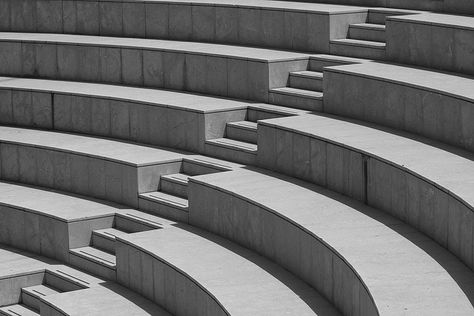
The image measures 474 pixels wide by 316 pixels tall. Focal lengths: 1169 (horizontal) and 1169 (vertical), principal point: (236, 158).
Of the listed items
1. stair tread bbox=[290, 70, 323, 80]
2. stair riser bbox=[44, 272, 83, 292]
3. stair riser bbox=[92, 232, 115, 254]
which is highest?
stair tread bbox=[290, 70, 323, 80]

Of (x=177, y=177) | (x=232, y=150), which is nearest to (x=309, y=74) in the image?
(x=232, y=150)

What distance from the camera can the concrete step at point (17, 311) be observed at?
13.0 metres

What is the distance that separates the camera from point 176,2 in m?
16.5

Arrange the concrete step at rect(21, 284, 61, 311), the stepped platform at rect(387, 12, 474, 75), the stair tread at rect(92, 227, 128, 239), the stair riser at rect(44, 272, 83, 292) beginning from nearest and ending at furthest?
the stepped platform at rect(387, 12, 474, 75) < the stair riser at rect(44, 272, 83, 292) < the concrete step at rect(21, 284, 61, 311) < the stair tread at rect(92, 227, 128, 239)

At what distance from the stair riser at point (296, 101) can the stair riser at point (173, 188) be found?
5.49 ft

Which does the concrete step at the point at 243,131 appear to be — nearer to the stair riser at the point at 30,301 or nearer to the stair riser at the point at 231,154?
the stair riser at the point at 231,154

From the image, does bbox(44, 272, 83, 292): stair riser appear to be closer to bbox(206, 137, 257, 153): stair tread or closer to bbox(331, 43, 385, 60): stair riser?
bbox(206, 137, 257, 153): stair tread

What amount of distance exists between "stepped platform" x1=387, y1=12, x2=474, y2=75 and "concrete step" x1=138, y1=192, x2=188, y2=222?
301 centimetres

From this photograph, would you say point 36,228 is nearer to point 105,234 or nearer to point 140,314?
point 105,234

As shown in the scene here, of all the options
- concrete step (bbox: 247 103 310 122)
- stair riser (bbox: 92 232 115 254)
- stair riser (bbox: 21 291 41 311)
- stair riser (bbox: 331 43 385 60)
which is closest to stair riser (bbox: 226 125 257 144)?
concrete step (bbox: 247 103 310 122)

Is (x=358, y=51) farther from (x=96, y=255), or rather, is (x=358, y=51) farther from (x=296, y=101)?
(x=96, y=255)

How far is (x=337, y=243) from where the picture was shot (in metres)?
9.98

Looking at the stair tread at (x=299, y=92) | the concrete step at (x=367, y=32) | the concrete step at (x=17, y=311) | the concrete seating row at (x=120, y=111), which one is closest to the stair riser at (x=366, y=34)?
the concrete step at (x=367, y=32)

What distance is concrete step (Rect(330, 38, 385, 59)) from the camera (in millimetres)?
13922
